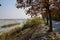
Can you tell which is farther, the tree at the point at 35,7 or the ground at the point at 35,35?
the tree at the point at 35,7

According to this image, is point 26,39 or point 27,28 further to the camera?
point 27,28

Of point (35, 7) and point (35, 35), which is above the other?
→ point (35, 7)

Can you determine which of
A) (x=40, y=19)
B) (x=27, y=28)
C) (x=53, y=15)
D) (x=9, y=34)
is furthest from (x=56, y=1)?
(x=9, y=34)

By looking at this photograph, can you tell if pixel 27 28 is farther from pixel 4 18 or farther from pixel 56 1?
pixel 56 1

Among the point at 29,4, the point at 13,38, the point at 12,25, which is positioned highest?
the point at 29,4

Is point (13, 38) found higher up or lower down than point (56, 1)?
lower down

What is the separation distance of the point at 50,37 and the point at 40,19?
A: 0.84 m

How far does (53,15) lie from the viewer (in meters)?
4.22

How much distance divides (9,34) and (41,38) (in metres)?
0.92

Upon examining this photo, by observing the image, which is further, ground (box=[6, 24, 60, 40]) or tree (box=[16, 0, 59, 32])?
tree (box=[16, 0, 59, 32])

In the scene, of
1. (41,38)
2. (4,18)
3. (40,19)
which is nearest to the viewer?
(41,38)

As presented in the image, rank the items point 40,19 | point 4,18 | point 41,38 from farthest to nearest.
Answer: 1. point 40,19
2. point 4,18
3. point 41,38

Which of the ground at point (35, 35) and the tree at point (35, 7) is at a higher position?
the tree at point (35, 7)

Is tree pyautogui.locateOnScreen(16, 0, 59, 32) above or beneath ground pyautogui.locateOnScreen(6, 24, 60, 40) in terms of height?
above
